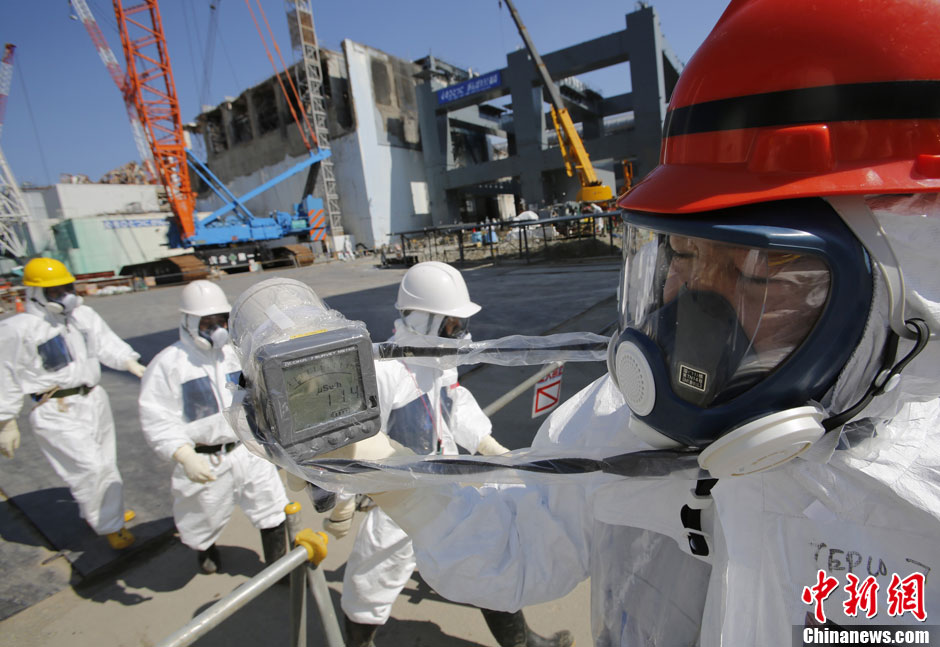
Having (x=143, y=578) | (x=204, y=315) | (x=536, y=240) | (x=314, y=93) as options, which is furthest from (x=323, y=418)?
(x=314, y=93)

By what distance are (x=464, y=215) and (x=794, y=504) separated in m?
32.5

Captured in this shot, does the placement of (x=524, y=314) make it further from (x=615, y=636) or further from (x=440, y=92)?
(x=440, y=92)

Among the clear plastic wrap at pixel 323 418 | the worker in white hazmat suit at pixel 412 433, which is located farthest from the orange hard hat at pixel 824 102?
the worker in white hazmat suit at pixel 412 433

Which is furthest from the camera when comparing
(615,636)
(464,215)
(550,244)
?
(464,215)

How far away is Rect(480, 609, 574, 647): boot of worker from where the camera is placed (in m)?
2.04

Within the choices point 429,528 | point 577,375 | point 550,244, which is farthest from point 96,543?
point 550,244

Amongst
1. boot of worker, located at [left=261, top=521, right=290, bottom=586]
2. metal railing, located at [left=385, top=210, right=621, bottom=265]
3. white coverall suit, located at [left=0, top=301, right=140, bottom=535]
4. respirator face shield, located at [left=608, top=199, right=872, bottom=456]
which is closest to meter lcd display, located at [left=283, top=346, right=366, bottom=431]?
respirator face shield, located at [left=608, top=199, right=872, bottom=456]

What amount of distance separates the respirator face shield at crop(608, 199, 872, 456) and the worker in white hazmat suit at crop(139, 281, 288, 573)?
2.51 m

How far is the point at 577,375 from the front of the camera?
208 inches

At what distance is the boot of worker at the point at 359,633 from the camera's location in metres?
2.07

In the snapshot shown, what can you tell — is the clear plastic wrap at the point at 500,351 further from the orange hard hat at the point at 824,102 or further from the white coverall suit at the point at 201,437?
the white coverall suit at the point at 201,437

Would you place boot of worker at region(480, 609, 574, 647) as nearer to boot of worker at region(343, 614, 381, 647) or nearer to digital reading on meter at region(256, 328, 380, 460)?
Answer: boot of worker at region(343, 614, 381, 647)

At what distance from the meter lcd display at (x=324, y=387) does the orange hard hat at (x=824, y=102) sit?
0.63m

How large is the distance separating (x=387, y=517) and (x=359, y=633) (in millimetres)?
561
